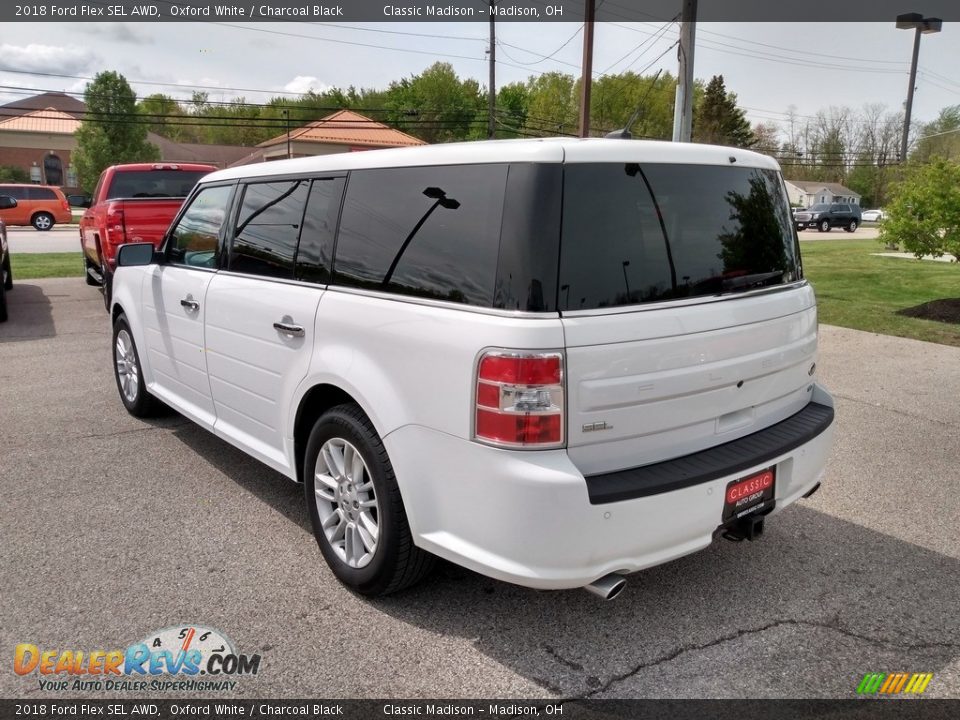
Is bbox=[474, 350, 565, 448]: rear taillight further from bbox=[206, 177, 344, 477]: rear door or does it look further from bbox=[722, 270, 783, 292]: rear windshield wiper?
bbox=[206, 177, 344, 477]: rear door

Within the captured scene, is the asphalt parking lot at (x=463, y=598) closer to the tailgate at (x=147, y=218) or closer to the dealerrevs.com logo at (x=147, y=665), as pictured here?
the dealerrevs.com logo at (x=147, y=665)

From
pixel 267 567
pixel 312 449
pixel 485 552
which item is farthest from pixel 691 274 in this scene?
pixel 267 567

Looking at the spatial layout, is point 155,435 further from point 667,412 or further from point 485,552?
point 667,412

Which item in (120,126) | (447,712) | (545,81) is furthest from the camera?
(545,81)

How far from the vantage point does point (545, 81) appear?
8306 centimetres

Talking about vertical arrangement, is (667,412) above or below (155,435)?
above

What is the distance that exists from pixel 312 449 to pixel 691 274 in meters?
1.83

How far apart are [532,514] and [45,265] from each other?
1840cm

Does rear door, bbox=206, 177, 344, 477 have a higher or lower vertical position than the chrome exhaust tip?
higher

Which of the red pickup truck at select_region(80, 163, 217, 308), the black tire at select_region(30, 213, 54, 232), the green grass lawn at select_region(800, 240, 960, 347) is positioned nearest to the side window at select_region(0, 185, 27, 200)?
the black tire at select_region(30, 213, 54, 232)

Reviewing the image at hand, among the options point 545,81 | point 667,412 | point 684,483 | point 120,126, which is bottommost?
point 684,483

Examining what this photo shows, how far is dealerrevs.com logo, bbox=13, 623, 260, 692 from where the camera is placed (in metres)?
2.71

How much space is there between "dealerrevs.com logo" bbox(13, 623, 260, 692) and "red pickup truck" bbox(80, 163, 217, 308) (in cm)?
724

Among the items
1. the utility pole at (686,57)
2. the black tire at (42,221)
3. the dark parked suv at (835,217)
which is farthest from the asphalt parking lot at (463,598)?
the dark parked suv at (835,217)
